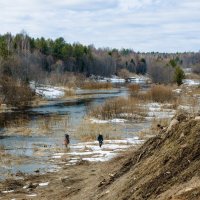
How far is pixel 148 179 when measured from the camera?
12.6 m

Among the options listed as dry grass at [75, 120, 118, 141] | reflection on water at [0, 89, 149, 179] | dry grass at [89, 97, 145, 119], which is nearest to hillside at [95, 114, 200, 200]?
reflection on water at [0, 89, 149, 179]

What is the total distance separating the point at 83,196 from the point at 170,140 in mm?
3384

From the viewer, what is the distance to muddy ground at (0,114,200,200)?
11743 mm

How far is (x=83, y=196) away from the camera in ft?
48.6

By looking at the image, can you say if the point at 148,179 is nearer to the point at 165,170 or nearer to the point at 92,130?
the point at 165,170

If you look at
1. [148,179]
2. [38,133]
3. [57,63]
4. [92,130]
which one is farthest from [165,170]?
[57,63]

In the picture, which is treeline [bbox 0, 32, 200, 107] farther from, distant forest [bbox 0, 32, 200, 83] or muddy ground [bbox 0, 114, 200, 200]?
muddy ground [bbox 0, 114, 200, 200]

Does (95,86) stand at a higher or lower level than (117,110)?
higher

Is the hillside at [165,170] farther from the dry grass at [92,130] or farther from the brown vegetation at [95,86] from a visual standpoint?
Answer: the brown vegetation at [95,86]

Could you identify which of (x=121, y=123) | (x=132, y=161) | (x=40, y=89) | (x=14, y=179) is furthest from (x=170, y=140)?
(x=40, y=89)

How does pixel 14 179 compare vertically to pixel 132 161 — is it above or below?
below

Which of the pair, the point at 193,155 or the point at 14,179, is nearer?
the point at 193,155

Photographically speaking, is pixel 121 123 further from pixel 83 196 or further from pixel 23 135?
pixel 83 196

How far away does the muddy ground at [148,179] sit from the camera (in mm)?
11743
